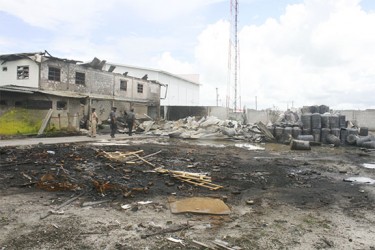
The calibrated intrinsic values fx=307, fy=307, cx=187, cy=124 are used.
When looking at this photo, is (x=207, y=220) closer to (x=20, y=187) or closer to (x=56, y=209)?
(x=56, y=209)

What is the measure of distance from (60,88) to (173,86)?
80.1ft

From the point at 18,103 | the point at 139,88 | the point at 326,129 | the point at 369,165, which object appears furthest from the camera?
the point at 139,88

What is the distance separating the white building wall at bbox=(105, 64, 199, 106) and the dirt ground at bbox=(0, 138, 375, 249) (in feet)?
108

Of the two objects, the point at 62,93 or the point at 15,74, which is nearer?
the point at 62,93

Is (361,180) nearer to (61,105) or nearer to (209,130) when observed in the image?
(209,130)

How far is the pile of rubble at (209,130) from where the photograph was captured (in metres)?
18.6

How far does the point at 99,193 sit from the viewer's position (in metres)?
5.94

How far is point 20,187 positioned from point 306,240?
18.2 feet

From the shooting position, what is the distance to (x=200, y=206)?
5.22 m

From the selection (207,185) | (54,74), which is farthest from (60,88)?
(207,185)

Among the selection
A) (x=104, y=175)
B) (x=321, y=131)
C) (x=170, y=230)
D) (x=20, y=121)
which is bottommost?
(x=170, y=230)

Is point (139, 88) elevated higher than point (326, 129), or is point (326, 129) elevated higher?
point (139, 88)

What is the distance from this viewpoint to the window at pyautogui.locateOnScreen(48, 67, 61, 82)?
808 inches

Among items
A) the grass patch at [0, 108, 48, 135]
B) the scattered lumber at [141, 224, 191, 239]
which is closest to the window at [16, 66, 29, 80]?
the grass patch at [0, 108, 48, 135]
